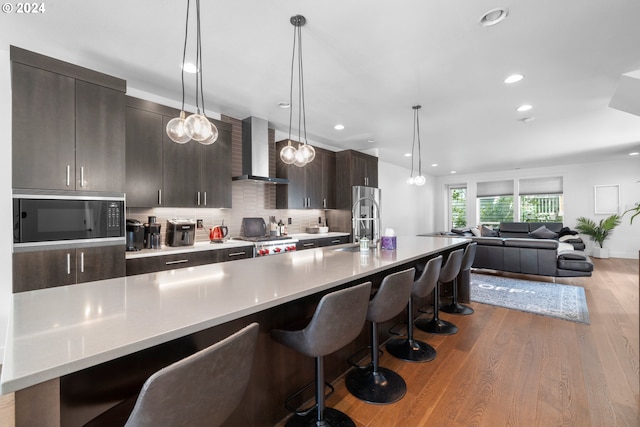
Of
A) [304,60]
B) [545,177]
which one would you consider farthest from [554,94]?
[545,177]

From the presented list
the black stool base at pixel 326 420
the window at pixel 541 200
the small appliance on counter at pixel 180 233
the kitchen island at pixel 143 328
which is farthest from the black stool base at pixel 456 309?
the window at pixel 541 200

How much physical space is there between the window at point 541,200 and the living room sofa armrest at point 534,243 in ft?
14.8

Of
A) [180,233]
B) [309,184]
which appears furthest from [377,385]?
[309,184]

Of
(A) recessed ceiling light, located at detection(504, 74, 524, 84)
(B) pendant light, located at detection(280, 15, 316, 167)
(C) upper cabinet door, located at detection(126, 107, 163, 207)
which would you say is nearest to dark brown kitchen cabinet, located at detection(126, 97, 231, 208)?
(C) upper cabinet door, located at detection(126, 107, 163, 207)

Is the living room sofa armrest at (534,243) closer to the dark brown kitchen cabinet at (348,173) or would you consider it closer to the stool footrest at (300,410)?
the dark brown kitchen cabinet at (348,173)

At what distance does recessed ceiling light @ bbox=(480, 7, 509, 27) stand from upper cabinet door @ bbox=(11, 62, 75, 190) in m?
3.22

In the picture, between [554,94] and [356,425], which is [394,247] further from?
[554,94]

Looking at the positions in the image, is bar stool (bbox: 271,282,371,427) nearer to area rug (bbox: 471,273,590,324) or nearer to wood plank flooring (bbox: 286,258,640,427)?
wood plank flooring (bbox: 286,258,640,427)

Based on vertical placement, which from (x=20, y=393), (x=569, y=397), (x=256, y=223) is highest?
(x=256, y=223)

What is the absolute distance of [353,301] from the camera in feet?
4.96

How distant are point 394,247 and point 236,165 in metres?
2.53

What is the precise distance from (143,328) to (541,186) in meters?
10.5

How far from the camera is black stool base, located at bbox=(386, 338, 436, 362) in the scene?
8.06 feet

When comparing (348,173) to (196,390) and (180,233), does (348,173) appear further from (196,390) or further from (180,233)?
(196,390)
